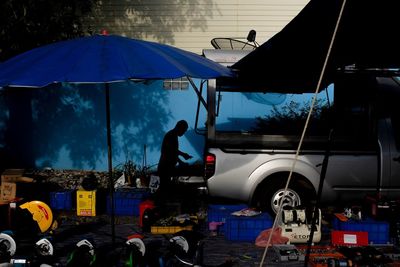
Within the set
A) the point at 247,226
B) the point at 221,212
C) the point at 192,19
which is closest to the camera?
the point at 247,226

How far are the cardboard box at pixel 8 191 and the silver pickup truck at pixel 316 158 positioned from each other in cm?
342

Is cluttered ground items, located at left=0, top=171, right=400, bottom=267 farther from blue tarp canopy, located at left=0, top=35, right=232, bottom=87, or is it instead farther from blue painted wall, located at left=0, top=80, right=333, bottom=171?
blue painted wall, located at left=0, top=80, right=333, bottom=171

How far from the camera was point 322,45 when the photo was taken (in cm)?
618

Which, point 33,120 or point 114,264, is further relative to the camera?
point 33,120

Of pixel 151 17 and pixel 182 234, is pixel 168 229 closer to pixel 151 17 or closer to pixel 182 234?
pixel 182 234

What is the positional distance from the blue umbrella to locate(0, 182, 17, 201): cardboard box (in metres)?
4.37

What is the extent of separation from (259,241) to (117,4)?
28.8 ft

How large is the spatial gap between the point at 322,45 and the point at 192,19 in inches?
329

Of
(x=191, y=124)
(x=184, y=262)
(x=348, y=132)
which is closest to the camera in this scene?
(x=184, y=262)

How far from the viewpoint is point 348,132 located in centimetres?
859

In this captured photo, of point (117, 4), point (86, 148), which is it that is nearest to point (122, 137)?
point (86, 148)

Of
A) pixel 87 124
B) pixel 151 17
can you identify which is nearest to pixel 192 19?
pixel 151 17

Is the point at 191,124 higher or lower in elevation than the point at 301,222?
higher

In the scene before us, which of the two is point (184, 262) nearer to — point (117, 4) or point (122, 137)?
point (122, 137)
